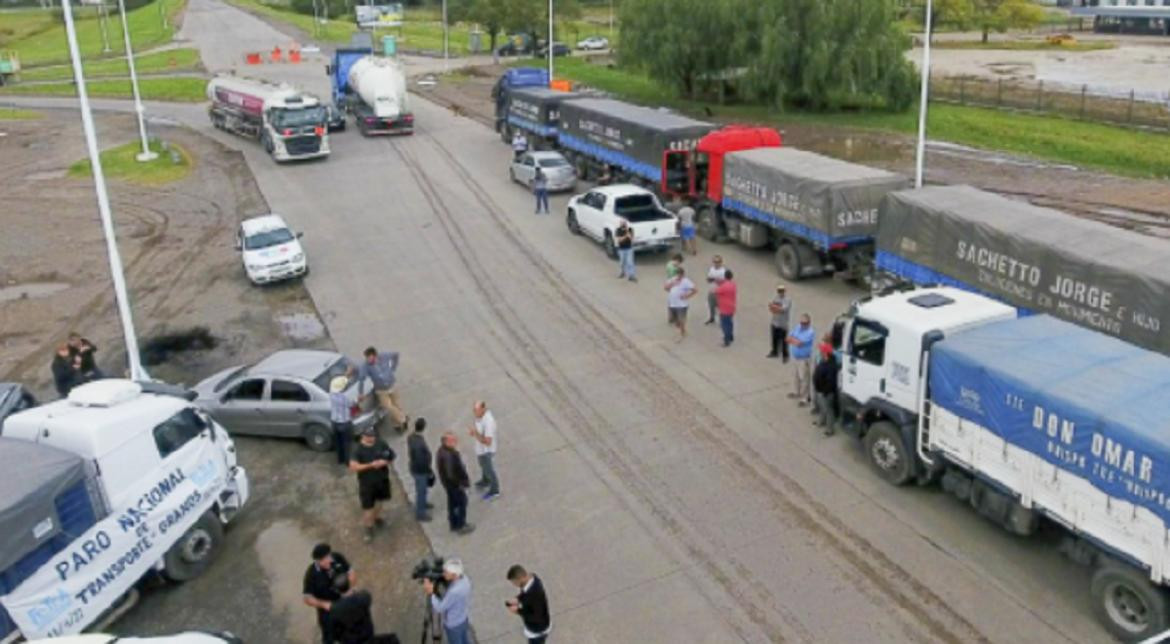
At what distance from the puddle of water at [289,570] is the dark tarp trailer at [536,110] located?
26.1 m

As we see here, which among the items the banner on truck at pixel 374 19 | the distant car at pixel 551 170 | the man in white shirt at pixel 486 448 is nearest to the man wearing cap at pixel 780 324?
the man in white shirt at pixel 486 448

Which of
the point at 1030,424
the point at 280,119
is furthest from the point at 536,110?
the point at 1030,424

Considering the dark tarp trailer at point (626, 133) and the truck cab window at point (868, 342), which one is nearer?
the truck cab window at point (868, 342)

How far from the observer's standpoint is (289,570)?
1252 centimetres

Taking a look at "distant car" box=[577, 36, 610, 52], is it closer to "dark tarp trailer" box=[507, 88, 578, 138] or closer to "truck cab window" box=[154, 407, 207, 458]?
"dark tarp trailer" box=[507, 88, 578, 138]

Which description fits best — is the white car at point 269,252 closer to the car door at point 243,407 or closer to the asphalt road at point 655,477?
the asphalt road at point 655,477

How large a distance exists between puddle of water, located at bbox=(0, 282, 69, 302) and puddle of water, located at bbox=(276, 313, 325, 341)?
7.41m

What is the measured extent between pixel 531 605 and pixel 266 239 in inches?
690

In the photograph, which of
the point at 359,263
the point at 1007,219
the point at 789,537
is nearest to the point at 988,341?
the point at 789,537

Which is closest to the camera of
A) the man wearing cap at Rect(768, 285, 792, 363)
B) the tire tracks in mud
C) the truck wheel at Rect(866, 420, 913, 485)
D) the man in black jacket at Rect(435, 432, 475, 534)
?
the tire tracks in mud

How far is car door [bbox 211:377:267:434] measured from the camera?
1590 cm

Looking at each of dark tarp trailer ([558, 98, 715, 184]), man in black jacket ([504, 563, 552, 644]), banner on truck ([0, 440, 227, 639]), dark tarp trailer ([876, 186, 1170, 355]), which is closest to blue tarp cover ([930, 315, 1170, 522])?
dark tarp trailer ([876, 186, 1170, 355])

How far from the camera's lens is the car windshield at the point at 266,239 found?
24.6 m

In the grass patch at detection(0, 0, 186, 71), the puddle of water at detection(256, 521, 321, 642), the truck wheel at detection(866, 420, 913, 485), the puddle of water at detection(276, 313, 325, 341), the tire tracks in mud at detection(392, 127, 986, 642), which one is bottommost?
the puddle of water at detection(256, 521, 321, 642)
